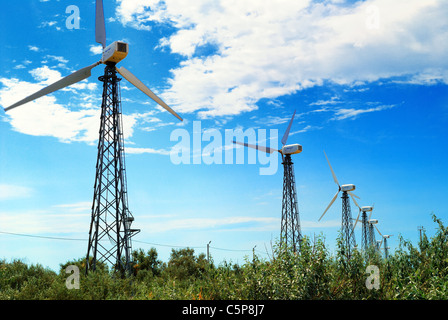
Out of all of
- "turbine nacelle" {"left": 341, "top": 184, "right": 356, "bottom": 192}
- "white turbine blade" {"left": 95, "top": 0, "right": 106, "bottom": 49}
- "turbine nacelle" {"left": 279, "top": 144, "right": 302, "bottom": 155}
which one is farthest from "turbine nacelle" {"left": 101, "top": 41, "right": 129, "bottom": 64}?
"turbine nacelle" {"left": 341, "top": 184, "right": 356, "bottom": 192}

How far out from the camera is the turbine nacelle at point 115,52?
1017 inches

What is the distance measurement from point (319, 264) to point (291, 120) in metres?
38.6

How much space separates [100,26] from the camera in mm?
29406

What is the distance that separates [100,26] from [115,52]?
5131mm

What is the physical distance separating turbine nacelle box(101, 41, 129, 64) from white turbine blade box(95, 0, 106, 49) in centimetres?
268

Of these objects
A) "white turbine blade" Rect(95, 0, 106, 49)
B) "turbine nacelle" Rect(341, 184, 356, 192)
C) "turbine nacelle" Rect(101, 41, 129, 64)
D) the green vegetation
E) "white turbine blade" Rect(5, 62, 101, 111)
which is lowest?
the green vegetation

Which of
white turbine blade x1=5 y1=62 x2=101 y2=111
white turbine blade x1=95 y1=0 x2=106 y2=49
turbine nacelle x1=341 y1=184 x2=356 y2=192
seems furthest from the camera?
turbine nacelle x1=341 y1=184 x2=356 y2=192

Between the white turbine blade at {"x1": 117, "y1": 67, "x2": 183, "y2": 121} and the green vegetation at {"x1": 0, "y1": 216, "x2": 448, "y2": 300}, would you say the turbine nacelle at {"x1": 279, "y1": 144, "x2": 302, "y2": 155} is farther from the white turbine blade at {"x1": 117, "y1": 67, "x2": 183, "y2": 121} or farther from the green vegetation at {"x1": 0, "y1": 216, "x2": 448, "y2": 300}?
the green vegetation at {"x1": 0, "y1": 216, "x2": 448, "y2": 300}

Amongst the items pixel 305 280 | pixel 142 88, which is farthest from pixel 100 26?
pixel 305 280

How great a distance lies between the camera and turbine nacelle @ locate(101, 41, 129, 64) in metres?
25.8

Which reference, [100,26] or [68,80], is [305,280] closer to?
[68,80]
